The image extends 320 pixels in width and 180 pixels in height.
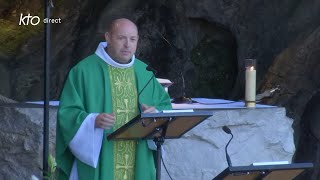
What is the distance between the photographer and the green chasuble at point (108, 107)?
4961mm

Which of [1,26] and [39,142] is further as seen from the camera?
[1,26]

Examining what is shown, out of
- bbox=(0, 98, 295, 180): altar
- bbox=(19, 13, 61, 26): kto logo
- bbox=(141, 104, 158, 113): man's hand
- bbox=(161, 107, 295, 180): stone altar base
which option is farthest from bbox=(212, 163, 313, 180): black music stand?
bbox=(19, 13, 61, 26): kto logo

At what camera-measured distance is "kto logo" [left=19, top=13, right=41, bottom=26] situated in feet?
33.5

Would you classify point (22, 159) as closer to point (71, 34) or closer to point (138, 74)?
point (138, 74)

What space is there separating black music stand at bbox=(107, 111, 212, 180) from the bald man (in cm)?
15

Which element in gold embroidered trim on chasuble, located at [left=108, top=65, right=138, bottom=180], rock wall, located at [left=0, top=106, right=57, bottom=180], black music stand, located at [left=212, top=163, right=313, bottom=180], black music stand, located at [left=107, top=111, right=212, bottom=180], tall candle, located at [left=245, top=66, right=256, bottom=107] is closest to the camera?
black music stand, located at [left=212, top=163, right=313, bottom=180]

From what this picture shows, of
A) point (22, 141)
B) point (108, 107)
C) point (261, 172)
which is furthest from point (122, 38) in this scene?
point (22, 141)

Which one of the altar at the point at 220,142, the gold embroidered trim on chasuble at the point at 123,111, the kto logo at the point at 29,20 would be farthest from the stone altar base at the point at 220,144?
the kto logo at the point at 29,20

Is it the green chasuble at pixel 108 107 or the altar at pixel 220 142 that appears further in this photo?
the altar at pixel 220 142

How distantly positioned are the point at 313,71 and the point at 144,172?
4.32 m

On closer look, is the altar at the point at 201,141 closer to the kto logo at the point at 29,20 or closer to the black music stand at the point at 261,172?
the black music stand at the point at 261,172

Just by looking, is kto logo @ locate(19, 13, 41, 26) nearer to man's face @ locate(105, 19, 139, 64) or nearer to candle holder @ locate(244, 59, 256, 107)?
candle holder @ locate(244, 59, 256, 107)

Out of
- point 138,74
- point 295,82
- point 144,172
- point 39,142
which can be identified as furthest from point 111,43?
point 295,82

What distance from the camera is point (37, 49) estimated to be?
34.1ft
